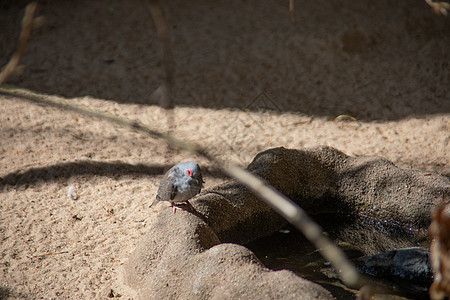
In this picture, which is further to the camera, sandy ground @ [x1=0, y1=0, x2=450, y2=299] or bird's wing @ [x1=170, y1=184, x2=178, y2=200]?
sandy ground @ [x1=0, y1=0, x2=450, y2=299]

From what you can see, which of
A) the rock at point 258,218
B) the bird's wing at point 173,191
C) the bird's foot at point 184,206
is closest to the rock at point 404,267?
the rock at point 258,218

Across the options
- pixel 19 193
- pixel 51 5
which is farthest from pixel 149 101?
pixel 51 5

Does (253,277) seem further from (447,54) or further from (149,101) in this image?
(447,54)

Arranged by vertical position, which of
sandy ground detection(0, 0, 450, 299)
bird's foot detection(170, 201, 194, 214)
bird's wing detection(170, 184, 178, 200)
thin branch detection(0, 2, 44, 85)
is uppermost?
thin branch detection(0, 2, 44, 85)

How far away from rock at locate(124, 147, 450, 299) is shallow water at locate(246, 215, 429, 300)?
0.18ft

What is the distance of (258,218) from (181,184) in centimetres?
89

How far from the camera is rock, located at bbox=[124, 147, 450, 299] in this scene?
8.08ft

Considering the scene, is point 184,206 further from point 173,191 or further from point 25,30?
point 25,30

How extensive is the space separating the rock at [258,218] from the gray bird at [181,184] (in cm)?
11

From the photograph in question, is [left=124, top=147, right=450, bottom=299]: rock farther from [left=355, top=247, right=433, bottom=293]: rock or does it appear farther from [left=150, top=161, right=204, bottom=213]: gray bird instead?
[left=355, top=247, right=433, bottom=293]: rock

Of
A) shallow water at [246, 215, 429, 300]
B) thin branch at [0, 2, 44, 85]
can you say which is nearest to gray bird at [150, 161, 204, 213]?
shallow water at [246, 215, 429, 300]

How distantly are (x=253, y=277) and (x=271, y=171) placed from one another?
1464 mm

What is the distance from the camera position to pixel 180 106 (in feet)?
19.5

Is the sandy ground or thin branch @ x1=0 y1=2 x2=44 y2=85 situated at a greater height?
thin branch @ x1=0 y1=2 x2=44 y2=85
